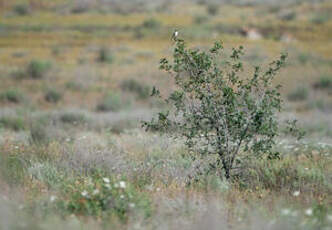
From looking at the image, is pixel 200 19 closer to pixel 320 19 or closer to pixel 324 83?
pixel 320 19

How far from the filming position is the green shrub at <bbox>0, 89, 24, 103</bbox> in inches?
819

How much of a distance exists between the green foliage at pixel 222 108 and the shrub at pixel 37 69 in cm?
1834

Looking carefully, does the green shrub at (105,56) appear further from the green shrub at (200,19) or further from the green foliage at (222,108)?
the green foliage at (222,108)

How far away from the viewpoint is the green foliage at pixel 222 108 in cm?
726

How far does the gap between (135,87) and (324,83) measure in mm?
7388

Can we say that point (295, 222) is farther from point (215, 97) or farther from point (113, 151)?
point (113, 151)

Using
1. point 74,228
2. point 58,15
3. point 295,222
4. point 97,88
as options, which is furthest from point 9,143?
point 58,15

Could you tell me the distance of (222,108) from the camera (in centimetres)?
743

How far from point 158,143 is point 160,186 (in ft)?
8.85

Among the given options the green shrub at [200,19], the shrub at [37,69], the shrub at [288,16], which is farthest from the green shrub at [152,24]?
the shrub at [37,69]

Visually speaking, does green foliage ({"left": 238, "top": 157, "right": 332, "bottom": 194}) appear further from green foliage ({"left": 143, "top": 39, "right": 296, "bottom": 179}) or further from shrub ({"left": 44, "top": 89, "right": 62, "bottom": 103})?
shrub ({"left": 44, "top": 89, "right": 62, "bottom": 103})

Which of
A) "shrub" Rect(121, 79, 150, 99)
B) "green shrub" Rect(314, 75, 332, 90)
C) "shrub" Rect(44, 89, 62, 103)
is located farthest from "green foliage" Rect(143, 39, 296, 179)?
"green shrub" Rect(314, 75, 332, 90)

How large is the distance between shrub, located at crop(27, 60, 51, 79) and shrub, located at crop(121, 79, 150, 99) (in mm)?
3659

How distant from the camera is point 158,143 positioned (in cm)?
911
